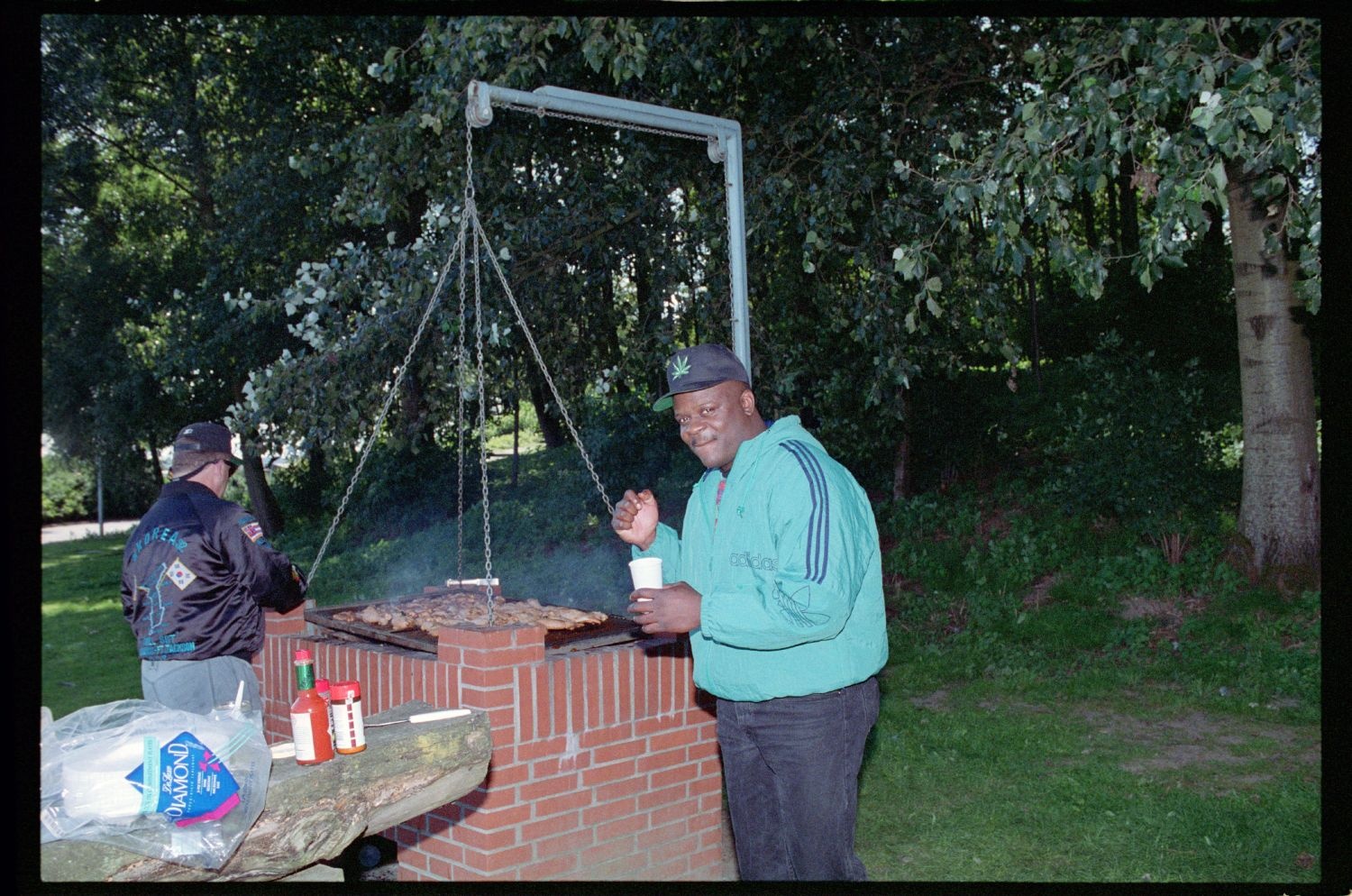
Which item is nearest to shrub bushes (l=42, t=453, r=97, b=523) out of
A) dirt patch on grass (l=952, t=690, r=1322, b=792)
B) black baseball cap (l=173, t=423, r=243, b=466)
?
black baseball cap (l=173, t=423, r=243, b=466)

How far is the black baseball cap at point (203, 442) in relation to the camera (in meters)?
5.02

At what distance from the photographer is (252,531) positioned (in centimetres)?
492

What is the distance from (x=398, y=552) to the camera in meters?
16.0

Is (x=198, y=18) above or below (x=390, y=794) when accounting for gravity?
above

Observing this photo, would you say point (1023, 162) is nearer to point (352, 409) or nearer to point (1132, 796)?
point (1132, 796)

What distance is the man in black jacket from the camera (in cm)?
485

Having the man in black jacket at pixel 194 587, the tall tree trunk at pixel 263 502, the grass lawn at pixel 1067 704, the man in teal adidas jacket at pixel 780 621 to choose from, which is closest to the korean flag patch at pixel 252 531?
the man in black jacket at pixel 194 587

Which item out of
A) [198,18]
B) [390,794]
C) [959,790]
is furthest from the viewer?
[198,18]

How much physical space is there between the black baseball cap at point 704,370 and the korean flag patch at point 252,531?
6.76ft

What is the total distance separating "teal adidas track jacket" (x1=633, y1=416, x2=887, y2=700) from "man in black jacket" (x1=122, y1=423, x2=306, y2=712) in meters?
2.14

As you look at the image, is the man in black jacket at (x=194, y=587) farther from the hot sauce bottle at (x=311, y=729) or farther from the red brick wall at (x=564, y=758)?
the hot sauce bottle at (x=311, y=729)

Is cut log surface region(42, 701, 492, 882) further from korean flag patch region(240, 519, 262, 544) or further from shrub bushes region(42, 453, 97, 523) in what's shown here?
shrub bushes region(42, 453, 97, 523)

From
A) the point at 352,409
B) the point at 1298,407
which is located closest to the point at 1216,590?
the point at 1298,407

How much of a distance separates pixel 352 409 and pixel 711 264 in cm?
261
